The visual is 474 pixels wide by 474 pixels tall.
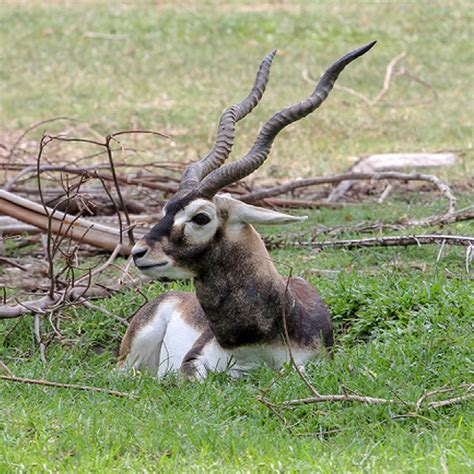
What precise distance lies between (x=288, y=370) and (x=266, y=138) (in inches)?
46.3

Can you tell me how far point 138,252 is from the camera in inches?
216

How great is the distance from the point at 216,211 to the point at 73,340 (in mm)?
1535

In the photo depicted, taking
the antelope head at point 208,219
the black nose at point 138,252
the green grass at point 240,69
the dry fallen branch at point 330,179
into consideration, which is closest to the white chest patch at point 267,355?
the antelope head at point 208,219

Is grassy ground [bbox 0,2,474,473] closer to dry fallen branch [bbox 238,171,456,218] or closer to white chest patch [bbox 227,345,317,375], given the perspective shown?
white chest patch [bbox 227,345,317,375]

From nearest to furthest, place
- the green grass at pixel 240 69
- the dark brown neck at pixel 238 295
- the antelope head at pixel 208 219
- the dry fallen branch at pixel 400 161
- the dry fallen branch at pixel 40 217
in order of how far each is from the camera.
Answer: the antelope head at pixel 208 219 < the dark brown neck at pixel 238 295 < the dry fallen branch at pixel 40 217 < the dry fallen branch at pixel 400 161 < the green grass at pixel 240 69

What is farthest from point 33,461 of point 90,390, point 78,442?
point 90,390

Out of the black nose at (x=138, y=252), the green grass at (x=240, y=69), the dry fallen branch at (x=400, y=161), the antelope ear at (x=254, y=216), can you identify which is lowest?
the dry fallen branch at (x=400, y=161)

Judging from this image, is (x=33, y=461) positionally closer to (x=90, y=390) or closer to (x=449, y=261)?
(x=90, y=390)

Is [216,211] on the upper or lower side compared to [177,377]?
upper

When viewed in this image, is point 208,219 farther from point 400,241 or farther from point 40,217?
point 40,217

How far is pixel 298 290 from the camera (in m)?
6.30

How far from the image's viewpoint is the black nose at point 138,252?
5.48m

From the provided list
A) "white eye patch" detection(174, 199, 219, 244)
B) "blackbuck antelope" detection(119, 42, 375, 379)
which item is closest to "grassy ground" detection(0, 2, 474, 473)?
"blackbuck antelope" detection(119, 42, 375, 379)

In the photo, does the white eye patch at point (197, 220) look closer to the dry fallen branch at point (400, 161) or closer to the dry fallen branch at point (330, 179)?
the dry fallen branch at point (330, 179)
